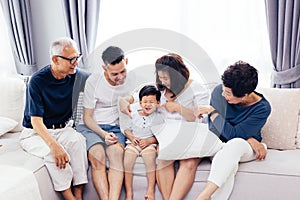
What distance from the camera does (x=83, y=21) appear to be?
9.66ft

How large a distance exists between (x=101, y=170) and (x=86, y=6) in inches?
53.8

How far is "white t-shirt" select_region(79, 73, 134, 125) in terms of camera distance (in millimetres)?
2285

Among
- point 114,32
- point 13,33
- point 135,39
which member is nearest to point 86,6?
point 114,32

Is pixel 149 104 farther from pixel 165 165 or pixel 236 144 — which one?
pixel 236 144

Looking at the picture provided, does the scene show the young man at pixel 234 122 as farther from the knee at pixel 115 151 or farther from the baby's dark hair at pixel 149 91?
the knee at pixel 115 151

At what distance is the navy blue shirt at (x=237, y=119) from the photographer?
2125mm

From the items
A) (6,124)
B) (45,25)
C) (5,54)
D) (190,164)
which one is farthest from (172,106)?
(5,54)

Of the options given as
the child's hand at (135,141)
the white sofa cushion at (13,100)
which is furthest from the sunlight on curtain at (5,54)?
the child's hand at (135,141)

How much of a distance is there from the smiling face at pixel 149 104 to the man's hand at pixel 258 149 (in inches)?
21.5

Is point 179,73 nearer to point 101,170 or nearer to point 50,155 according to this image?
point 101,170

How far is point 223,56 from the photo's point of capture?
113 inches

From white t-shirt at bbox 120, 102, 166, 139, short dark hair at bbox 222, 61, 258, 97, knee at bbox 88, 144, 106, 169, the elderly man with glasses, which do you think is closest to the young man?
short dark hair at bbox 222, 61, 258, 97

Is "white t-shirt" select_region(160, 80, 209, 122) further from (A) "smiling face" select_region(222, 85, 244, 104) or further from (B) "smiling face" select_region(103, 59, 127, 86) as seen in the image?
(B) "smiling face" select_region(103, 59, 127, 86)

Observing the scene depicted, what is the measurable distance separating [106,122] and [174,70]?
1.71 feet
